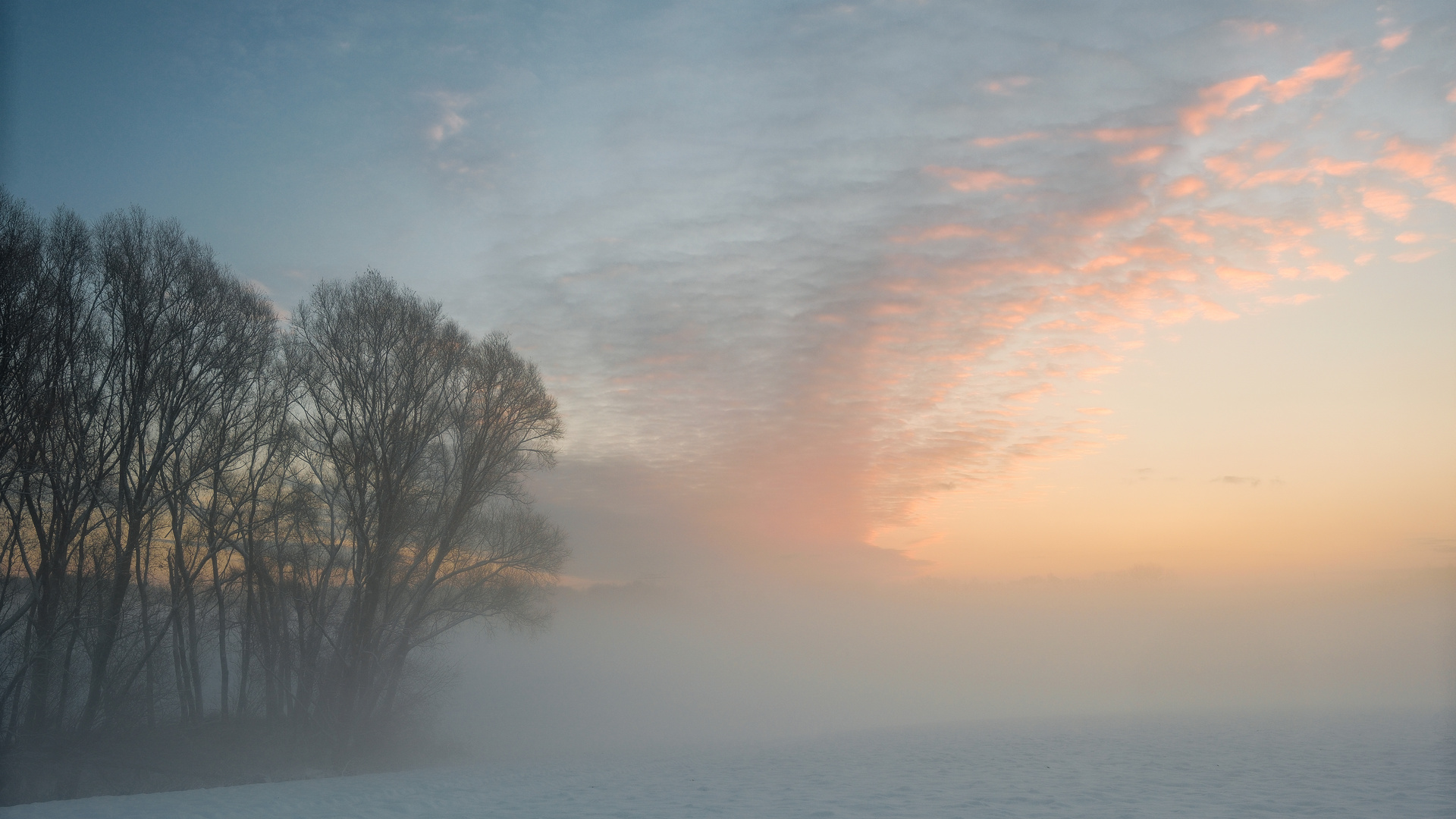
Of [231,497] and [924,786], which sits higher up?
[231,497]

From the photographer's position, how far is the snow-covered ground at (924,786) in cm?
1194

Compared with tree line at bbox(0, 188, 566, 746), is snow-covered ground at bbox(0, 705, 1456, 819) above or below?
below

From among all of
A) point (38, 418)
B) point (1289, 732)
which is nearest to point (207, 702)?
point (38, 418)

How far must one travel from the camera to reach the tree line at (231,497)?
65.0 feet

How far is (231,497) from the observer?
25688mm

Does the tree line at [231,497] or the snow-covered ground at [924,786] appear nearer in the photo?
the snow-covered ground at [924,786]

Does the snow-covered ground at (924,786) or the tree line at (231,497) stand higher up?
the tree line at (231,497)

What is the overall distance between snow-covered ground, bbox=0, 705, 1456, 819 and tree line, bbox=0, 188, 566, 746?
6273 millimetres

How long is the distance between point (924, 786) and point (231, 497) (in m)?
24.3

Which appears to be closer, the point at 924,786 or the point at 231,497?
the point at 924,786

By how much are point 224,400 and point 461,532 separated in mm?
8852

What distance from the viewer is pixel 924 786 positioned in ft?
48.3

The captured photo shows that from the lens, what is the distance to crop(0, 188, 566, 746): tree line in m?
19.8

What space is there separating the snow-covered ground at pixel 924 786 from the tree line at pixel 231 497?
6.27 metres
